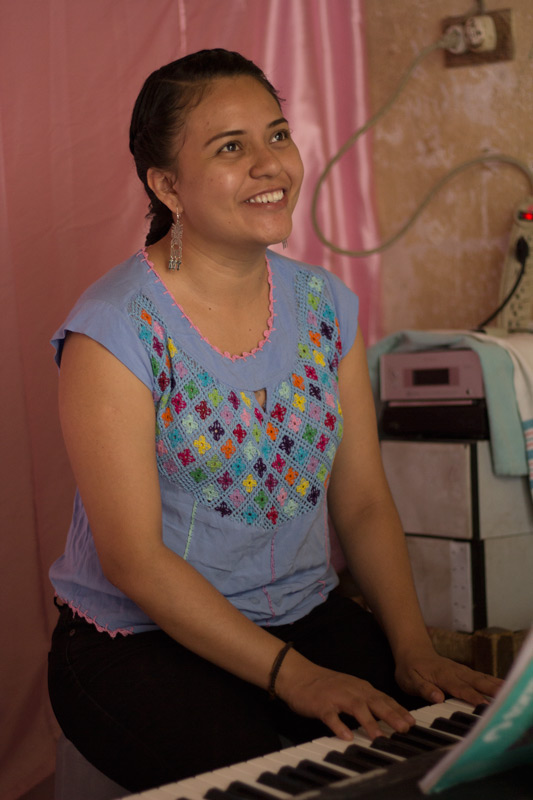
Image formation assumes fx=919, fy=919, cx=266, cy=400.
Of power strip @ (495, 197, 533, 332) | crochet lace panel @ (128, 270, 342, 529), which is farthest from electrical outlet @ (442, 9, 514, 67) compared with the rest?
crochet lace panel @ (128, 270, 342, 529)

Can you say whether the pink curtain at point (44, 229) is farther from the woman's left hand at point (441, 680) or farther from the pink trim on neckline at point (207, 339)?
the woman's left hand at point (441, 680)

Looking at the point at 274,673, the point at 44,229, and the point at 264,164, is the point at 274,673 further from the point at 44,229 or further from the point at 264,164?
the point at 44,229

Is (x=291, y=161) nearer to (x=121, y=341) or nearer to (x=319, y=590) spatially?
(x=121, y=341)

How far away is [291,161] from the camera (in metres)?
1.40

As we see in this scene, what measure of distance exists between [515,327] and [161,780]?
1621 millimetres

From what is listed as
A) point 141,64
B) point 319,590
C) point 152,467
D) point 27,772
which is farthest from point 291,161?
point 27,772

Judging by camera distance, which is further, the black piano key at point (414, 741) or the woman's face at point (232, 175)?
the woman's face at point (232, 175)

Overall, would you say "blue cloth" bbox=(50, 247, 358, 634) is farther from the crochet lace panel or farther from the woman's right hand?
the woman's right hand

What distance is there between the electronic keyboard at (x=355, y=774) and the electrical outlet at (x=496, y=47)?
202cm

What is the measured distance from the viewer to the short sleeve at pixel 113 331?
1.21m

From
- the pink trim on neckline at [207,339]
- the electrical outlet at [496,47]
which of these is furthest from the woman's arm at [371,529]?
the electrical outlet at [496,47]

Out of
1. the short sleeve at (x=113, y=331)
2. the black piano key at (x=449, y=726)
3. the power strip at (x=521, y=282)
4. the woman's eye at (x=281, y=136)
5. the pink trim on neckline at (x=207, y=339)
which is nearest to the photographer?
the black piano key at (x=449, y=726)

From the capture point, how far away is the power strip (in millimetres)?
2359

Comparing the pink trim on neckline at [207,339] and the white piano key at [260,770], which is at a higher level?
the pink trim on neckline at [207,339]
